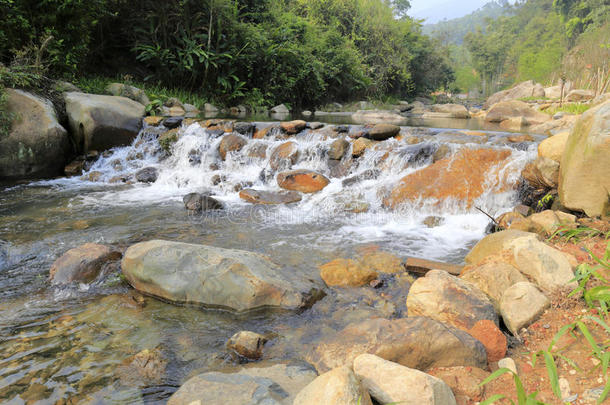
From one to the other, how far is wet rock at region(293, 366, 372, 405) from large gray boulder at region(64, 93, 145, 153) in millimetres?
8793

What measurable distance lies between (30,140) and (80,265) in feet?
18.6

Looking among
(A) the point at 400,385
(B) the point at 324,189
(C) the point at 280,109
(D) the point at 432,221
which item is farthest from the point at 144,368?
(C) the point at 280,109

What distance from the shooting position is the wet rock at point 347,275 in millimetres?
3482

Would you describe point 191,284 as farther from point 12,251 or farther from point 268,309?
point 12,251

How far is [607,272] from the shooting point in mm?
2498

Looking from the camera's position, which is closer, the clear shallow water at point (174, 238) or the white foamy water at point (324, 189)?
the clear shallow water at point (174, 238)

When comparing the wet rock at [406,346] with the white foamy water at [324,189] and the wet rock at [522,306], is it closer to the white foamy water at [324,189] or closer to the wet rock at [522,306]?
the wet rock at [522,306]

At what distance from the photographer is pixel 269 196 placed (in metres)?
6.49

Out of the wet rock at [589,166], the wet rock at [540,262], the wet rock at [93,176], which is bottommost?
the wet rock at [93,176]

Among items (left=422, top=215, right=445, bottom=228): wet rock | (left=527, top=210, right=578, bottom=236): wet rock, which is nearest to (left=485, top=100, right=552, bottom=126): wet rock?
(left=422, top=215, right=445, bottom=228): wet rock

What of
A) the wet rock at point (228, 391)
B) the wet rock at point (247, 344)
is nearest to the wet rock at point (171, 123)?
the wet rock at point (247, 344)

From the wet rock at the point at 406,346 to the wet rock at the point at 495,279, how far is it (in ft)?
2.29

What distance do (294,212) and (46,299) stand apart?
3430 mm

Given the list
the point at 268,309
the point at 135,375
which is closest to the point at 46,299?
the point at 135,375
